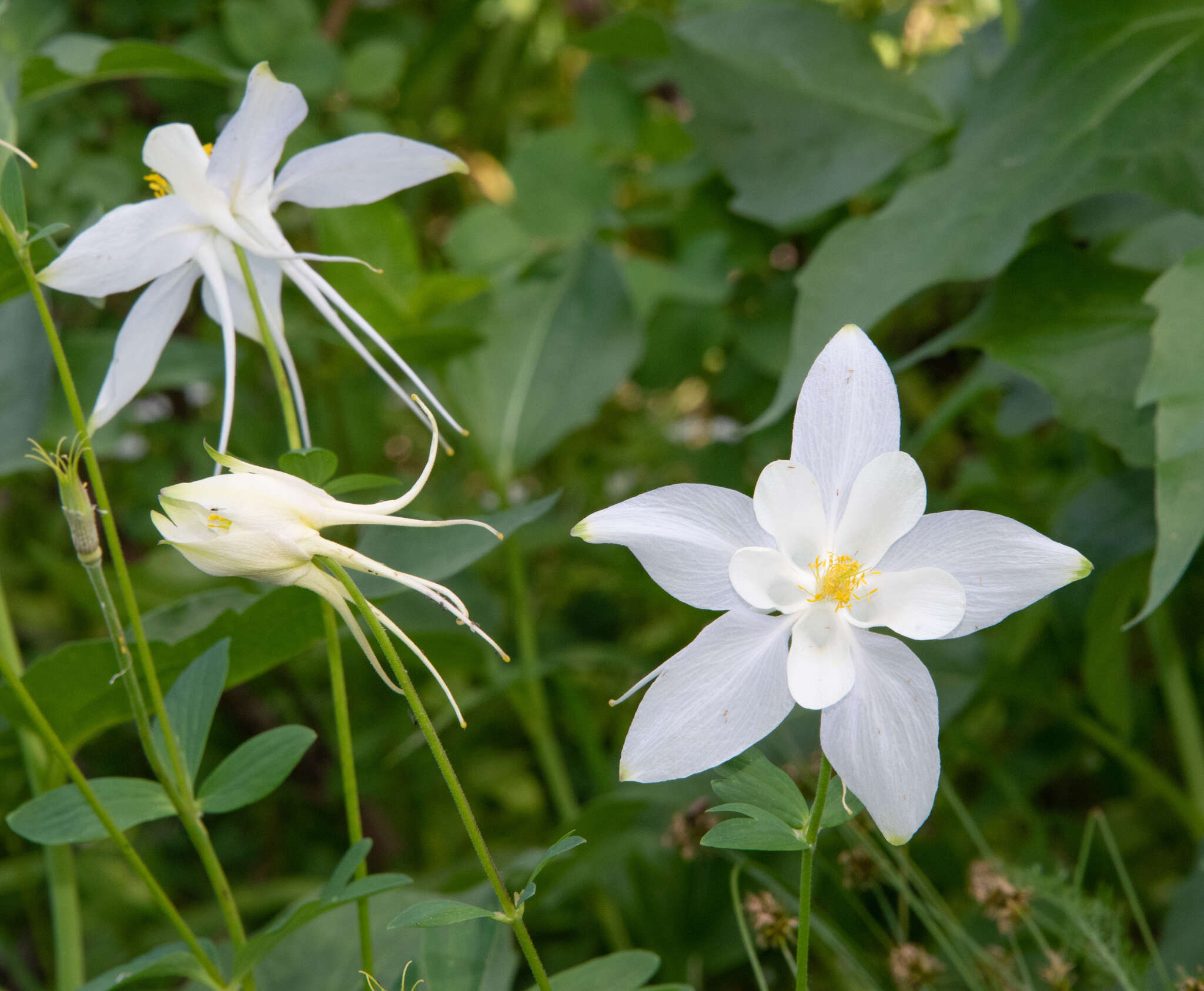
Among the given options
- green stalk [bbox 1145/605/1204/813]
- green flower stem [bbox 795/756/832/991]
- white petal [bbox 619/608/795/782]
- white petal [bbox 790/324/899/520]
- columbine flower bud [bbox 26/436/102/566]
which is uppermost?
columbine flower bud [bbox 26/436/102/566]

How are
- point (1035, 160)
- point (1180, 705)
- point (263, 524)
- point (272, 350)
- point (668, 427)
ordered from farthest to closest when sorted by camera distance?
1. point (668, 427)
2. point (1180, 705)
3. point (1035, 160)
4. point (272, 350)
5. point (263, 524)

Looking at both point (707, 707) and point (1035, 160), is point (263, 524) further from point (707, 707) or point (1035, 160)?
point (1035, 160)

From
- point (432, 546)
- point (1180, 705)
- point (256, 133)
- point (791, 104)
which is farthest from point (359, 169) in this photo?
point (1180, 705)

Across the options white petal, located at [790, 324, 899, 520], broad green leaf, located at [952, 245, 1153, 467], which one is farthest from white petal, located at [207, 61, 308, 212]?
broad green leaf, located at [952, 245, 1153, 467]

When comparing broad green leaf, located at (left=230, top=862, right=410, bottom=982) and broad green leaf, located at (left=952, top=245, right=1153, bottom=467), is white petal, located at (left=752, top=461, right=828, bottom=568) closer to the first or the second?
broad green leaf, located at (left=230, top=862, right=410, bottom=982)

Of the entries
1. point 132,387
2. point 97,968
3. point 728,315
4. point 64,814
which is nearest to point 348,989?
point 64,814

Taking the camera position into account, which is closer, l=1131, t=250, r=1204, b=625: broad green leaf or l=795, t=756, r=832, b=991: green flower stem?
l=795, t=756, r=832, b=991: green flower stem

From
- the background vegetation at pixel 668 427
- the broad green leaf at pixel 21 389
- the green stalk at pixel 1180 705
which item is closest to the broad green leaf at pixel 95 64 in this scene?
the background vegetation at pixel 668 427
